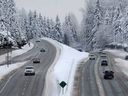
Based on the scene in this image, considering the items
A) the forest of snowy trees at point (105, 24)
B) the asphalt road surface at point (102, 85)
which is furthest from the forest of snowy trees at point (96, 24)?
the asphalt road surface at point (102, 85)

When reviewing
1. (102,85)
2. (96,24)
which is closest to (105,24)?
(96,24)

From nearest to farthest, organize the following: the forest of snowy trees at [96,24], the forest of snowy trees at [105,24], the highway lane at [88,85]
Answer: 1. the highway lane at [88,85]
2. the forest of snowy trees at [96,24]
3. the forest of snowy trees at [105,24]

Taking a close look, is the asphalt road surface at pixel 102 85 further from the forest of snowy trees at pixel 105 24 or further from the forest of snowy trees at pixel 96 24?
the forest of snowy trees at pixel 105 24

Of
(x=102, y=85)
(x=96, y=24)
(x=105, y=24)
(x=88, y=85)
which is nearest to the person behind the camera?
(x=102, y=85)

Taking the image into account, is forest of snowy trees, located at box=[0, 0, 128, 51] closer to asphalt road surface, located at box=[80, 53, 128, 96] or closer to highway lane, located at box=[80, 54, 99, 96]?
highway lane, located at box=[80, 54, 99, 96]

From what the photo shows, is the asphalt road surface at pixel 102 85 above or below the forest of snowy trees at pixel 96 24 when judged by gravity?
below

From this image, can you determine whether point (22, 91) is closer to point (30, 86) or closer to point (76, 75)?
point (30, 86)

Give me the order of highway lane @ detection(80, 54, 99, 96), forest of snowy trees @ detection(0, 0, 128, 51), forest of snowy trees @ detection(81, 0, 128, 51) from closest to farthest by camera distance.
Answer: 1. highway lane @ detection(80, 54, 99, 96)
2. forest of snowy trees @ detection(0, 0, 128, 51)
3. forest of snowy trees @ detection(81, 0, 128, 51)

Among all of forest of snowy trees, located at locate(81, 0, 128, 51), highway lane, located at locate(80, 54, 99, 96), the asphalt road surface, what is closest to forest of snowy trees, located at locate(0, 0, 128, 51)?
forest of snowy trees, located at locate(81, 0, 128, 51)

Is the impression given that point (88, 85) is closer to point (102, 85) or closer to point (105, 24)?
point (102, 85)

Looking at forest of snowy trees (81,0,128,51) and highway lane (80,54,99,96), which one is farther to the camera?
forest of snowy trees (81,0,128,51)

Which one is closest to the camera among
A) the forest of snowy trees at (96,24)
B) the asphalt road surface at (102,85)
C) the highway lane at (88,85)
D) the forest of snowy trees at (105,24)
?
the asphalt road surface at (102,85)

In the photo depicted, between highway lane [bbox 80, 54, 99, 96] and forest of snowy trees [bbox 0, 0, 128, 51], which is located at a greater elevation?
forest of snowy trees [bbox 0, 0, 128, 51]

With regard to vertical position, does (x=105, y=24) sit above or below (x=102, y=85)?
above
